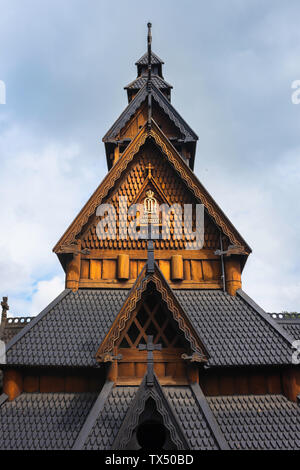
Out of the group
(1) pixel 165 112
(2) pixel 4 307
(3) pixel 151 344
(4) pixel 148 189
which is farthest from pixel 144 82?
(3) pixel 151 344

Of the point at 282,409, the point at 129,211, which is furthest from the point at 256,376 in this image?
the point at 129,211

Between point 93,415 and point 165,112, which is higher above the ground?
point 165,112

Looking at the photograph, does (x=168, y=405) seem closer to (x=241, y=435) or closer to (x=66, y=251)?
(x=241, y=435)

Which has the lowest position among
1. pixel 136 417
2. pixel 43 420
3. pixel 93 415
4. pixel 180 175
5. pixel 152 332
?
pixel 43 420

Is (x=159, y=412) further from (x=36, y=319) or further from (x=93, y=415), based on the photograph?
(x=36, y=319)

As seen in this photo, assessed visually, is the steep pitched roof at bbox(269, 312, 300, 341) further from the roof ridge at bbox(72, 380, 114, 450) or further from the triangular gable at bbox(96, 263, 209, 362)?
the roof ridge at bbox(72, 380, 114, 450)

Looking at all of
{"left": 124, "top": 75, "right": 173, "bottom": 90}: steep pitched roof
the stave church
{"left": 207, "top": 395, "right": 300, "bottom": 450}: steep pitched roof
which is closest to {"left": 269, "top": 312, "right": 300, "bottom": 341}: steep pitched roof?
the stave church

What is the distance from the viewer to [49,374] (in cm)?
925

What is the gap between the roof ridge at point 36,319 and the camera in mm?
9195

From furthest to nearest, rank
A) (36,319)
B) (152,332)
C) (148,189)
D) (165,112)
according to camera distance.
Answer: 1. (165,112)
2. (148,189)
3. (36,319)
4. (152,332)

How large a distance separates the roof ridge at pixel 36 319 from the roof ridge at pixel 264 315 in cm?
447

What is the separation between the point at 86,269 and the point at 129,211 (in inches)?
79.0

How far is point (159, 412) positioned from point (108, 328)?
8.83 feet

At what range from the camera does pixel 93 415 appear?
307 inches
